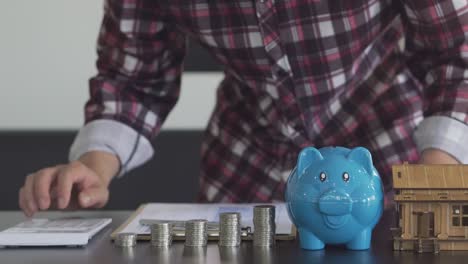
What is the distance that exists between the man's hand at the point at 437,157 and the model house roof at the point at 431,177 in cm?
25

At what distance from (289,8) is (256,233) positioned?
422 millimetres

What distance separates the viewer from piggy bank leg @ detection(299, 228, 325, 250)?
0.87m

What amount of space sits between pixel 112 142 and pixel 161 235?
422 millimetres

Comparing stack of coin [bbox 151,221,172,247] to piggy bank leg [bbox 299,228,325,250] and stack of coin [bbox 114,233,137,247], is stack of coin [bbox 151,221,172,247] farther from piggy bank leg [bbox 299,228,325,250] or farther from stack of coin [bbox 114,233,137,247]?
piggy bank leg [bbox 299,228,325,250]

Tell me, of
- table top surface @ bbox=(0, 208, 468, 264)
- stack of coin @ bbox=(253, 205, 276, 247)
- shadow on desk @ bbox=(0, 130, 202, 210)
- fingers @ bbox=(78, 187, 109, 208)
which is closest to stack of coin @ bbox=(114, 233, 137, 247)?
table top surface @ bbox=(0, 208, 468, 264)

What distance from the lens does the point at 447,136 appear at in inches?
44.3

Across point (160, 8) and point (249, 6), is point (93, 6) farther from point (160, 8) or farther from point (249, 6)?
point (249, 6)

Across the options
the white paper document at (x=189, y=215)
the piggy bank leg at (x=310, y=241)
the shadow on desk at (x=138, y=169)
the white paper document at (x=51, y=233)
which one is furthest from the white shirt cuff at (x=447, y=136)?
the shadow on desk at (x=138, y=169)

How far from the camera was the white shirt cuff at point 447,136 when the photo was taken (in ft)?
3.67

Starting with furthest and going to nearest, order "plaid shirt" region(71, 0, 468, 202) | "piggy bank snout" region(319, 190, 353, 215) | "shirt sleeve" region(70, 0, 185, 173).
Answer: "shirt sleeve" region(70, 0, 185, 173) < "plaid shirt" region(71, 0, 468, 202) < "piggy bank snout" region(319, 190, 353, 215)

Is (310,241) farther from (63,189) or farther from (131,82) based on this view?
(131,82)

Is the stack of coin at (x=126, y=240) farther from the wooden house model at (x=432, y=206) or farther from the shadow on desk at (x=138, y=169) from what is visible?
the shadow on desk at (x=138, y=169)

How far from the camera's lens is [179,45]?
1.45 meters

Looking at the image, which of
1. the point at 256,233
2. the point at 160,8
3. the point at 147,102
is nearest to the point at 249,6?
the point at 160,8
